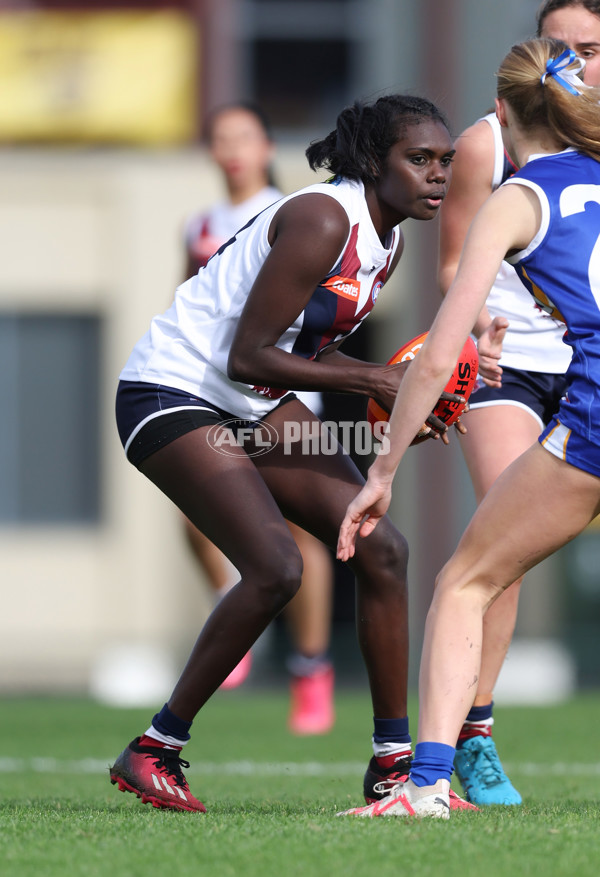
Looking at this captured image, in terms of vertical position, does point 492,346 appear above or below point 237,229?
above

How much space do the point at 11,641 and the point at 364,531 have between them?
38.8ft

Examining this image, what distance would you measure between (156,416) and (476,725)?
158 centimetres

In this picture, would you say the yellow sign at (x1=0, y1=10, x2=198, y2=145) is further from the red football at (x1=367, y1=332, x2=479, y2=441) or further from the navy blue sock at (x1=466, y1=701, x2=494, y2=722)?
the red football at (x1=367, y1=332, x2=479, y2=441)

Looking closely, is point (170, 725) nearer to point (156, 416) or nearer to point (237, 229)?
point (156, 416)

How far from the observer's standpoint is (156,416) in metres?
4.54

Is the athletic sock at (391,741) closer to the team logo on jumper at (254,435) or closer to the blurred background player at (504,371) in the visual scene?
the blurred background player at (504,371)

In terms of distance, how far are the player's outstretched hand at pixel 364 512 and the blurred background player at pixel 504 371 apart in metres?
0.90

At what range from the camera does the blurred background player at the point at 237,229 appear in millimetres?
7656

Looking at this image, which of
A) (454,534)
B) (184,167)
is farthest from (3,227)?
(454,534)

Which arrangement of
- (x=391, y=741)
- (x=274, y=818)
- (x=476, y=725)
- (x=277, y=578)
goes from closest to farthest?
(x=274, y=818) < (x=277, y=578) < (x=391, y=741) < (x=476, y=725)

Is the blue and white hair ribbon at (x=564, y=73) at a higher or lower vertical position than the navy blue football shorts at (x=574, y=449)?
higher

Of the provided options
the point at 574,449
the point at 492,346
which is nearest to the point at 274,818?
the point at 574,449

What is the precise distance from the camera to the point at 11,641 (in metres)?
15.3

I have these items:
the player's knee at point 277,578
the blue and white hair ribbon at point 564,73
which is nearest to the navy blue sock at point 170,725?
the player's knee at point 277,578
